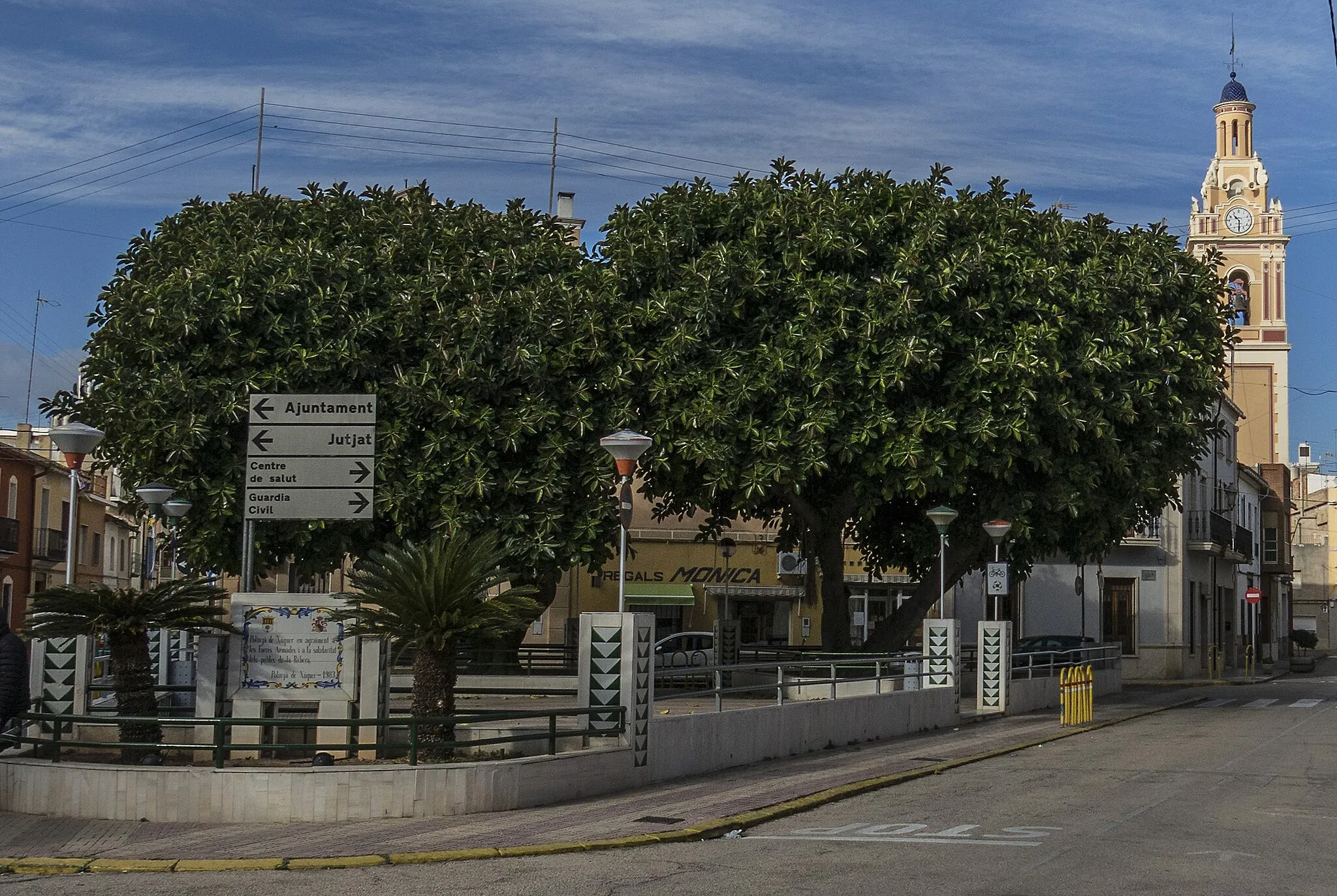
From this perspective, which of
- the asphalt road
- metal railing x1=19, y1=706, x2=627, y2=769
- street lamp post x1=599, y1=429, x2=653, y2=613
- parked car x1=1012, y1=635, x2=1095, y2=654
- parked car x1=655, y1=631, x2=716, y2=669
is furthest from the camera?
parked car x1=1012, y1=635, x2=1095, y2=654

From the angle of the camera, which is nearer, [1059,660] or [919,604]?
[919,604]

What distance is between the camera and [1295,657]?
197ft

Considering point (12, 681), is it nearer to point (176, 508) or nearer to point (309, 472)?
point (309, 472)

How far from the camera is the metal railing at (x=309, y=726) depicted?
13.0 m

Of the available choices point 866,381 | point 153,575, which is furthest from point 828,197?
point 153,575

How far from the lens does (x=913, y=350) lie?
24812mm

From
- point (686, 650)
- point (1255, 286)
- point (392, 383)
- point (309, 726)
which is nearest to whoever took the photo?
point (309, 726)

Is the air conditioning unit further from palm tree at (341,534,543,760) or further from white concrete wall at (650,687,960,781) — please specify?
palm tree at (341,534,543,760)

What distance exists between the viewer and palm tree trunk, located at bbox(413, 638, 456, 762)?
14266mm

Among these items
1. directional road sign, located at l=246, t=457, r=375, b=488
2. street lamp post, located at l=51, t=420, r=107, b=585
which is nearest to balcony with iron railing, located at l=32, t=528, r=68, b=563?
street lamp post, located at l=51, t=420, r=107, b=585

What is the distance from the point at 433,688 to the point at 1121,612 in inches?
1503

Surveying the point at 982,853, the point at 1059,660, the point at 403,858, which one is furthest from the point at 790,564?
the point at 403,858

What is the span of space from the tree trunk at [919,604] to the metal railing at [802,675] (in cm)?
226

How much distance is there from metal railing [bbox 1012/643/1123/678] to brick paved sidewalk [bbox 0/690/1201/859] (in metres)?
15.2
